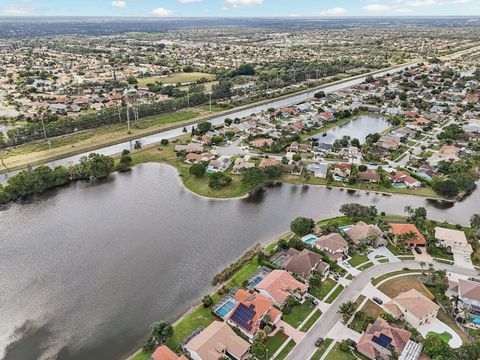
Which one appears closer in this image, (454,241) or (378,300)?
(378,300)

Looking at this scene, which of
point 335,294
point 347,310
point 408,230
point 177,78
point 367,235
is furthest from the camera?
point 177,78

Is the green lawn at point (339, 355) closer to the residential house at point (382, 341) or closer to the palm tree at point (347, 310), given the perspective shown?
the residential house at point (382, 341)

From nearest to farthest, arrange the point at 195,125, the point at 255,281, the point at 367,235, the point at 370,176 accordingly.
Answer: the point at 255,281, the point at 367,235, the point at 370,176, the point at 195,125

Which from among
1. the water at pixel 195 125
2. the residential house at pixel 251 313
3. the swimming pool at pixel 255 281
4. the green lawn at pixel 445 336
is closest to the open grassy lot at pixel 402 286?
the green lawn at pixel 445 336

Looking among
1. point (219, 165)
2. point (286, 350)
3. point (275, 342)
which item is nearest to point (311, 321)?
point (286, 350)

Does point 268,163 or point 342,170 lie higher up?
point 268,163

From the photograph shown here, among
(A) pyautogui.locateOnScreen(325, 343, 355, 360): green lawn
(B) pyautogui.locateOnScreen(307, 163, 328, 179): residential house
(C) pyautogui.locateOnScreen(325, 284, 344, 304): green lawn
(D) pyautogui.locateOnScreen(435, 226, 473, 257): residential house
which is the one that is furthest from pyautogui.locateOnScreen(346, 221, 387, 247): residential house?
(B) pyautogui.locateOnScreen(307, 163, 328, 179): residential house

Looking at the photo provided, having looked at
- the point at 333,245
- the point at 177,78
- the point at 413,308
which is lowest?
the point at 333,245

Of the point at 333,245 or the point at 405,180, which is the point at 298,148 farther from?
the point at 333,245
